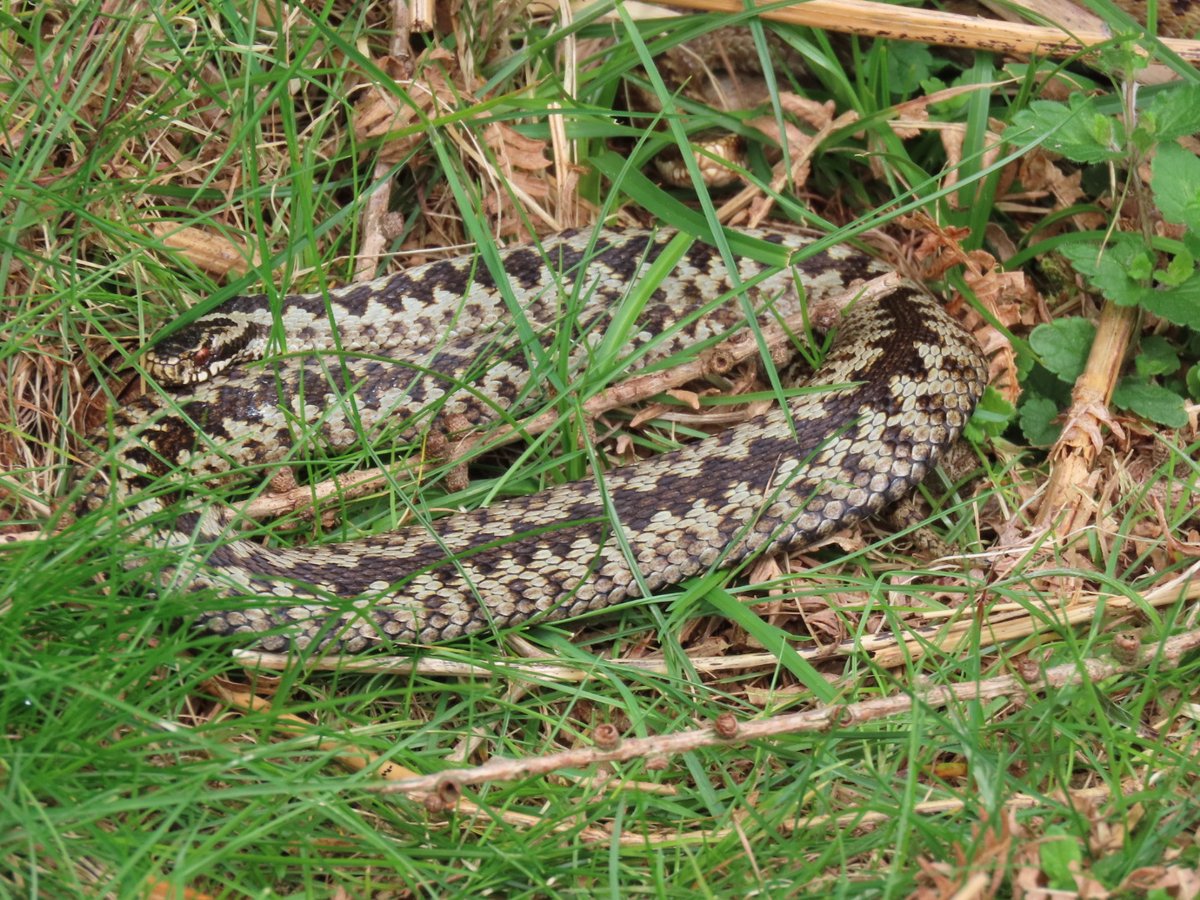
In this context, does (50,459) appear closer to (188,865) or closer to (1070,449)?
(188,865)

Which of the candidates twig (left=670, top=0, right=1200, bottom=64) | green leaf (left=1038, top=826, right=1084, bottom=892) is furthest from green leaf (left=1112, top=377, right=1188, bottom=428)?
green leaf (left=1038, top=826, right=1084, bottom=892)

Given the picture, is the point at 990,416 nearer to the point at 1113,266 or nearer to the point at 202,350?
the point at 1113,266

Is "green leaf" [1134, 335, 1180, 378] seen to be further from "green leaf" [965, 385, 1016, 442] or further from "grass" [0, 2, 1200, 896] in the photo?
"green leaf" [965, 385, 1016, 442]

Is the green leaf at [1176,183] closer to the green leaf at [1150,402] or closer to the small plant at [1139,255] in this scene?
the small plant at [1139,255]

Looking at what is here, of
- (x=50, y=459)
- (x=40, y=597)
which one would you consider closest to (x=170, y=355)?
(x=50, y=459)

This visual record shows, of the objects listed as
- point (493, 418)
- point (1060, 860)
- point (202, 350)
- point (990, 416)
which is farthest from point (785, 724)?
point (202, 350)

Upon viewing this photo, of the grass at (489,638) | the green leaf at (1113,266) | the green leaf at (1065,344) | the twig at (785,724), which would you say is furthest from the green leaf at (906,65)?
the twig at (785,724)
